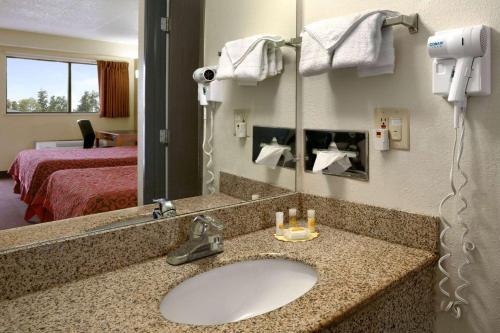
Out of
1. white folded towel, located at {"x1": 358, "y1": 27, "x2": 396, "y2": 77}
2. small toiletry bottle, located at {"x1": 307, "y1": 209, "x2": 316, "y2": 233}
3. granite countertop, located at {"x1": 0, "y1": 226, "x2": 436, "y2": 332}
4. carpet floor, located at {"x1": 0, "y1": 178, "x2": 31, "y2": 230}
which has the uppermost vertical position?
white folded towel, located at {"x1": 358, "y1": 27, "x2": 396, "y2": 77}

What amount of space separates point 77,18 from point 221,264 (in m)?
0.78

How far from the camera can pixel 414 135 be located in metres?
1.27

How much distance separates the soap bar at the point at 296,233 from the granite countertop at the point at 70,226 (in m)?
0.31

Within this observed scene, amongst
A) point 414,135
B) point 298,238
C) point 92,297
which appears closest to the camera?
point 92,297

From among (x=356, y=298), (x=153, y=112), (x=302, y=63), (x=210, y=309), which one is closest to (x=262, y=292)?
(x=210, y=309)

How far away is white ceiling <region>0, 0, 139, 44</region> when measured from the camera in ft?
3.15

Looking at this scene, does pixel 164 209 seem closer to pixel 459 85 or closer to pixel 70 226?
pixel 70 226

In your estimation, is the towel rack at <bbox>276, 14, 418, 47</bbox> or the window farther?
the towel rack at <bbox>276, 14, 418, 47</bbox>

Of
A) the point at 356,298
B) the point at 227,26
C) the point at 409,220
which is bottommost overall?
the point at 356,298

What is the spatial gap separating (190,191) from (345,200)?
1.90 ft

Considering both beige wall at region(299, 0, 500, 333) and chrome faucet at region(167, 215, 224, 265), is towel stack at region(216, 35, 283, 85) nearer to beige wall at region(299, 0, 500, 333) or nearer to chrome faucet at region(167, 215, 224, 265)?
beige wall at region(299, 0, 500, 333)

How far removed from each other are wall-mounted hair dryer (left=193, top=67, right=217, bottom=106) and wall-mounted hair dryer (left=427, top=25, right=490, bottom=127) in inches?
28.7

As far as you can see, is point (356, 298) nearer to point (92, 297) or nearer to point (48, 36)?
point (92, 297)

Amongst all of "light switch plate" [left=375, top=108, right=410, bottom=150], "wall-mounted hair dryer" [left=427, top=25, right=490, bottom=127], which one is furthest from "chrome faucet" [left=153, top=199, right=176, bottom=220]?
"wall-mounted hair dryer" [left=427, top=25, right=490, bottom=127]
